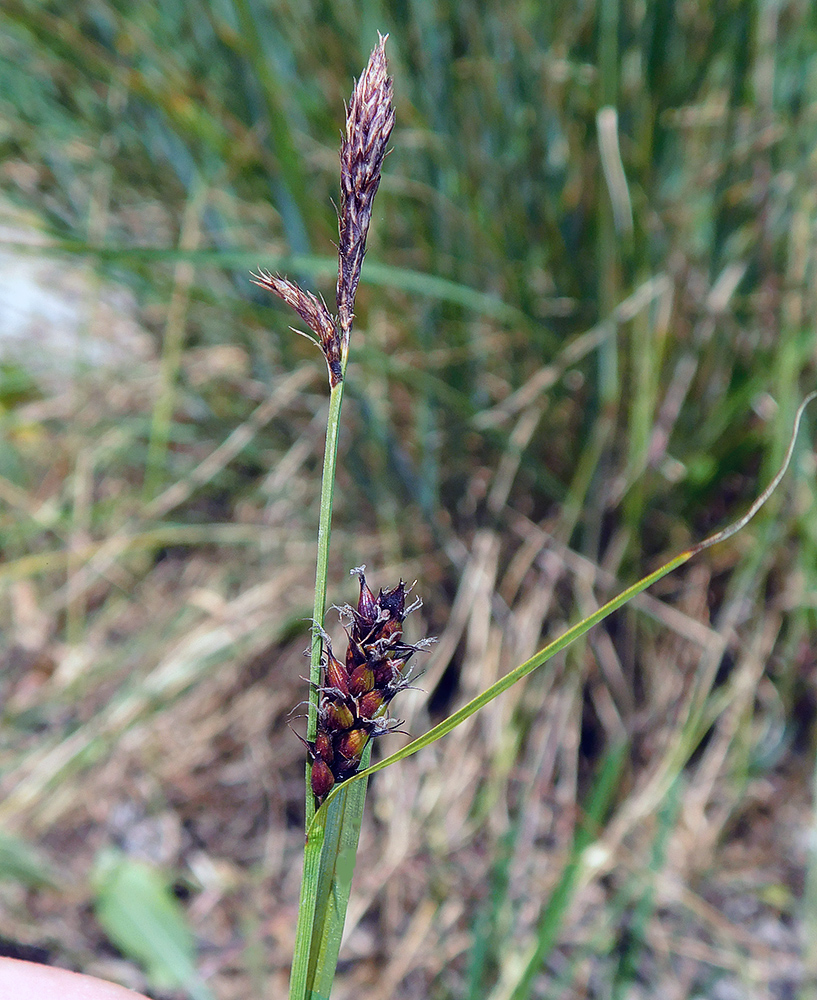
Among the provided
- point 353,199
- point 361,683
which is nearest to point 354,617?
point 361,683

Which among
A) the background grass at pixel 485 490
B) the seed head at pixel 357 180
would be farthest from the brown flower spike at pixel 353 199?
the background grass at pixel 485 490

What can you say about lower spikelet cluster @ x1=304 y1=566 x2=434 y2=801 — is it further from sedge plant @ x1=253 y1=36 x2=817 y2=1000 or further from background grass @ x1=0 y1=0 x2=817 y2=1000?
background grass @ x1=0 y1=0 x2=817 y2=1000

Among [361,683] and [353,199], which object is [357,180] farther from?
[361,683]

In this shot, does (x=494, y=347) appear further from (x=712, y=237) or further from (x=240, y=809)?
(x=240, y=809)

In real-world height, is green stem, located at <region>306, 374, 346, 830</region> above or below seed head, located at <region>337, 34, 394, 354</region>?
below

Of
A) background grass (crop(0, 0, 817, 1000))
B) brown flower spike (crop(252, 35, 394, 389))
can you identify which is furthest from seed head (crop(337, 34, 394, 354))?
background grass (crop(0, 0, 817, 1000))
